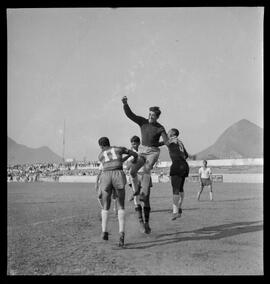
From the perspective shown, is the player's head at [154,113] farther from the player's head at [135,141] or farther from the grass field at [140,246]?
the grass field at [140,246]

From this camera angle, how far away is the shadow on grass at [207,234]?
23.2ft

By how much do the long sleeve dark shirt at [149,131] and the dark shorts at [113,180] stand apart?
1.39 meters

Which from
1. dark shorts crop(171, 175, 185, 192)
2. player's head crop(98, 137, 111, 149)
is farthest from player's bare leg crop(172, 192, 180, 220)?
player's head crop(98, 137, 111, 149)

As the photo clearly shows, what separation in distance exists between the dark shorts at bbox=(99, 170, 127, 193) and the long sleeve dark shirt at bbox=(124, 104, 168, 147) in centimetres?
139

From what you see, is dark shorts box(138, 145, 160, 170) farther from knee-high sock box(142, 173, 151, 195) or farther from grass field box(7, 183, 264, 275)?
grass field box(7, 183, 264, 275)

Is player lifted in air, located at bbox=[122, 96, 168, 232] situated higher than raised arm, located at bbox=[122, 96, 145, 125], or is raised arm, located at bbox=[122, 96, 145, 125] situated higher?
raised arm, located at bbox=[122, 96, 145, 125]

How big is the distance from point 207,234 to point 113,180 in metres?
2.43

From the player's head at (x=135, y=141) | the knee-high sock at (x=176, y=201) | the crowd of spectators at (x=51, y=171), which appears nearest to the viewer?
the knee-high sock at (x=176, y=201)

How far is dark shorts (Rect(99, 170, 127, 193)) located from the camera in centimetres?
696

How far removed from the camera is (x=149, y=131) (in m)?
8.14

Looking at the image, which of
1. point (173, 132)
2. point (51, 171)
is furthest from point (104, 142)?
point (51, 171)

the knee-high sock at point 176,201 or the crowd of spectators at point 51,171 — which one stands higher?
the knee-high sock at point 176,201

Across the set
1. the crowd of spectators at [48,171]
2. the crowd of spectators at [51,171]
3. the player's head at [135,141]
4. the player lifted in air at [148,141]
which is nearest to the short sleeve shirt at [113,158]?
the player lifted in air at [148,141]

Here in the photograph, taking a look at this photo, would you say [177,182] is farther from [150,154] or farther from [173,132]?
[150,154]
